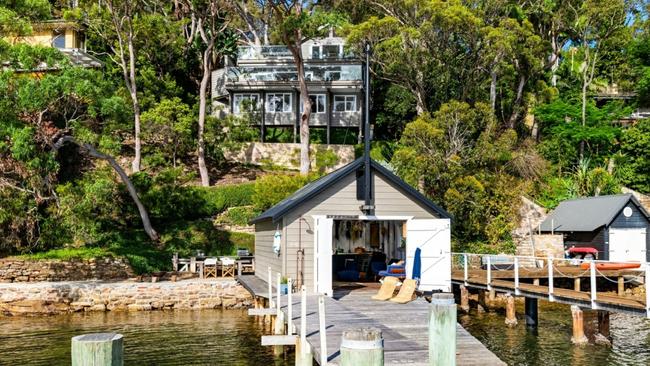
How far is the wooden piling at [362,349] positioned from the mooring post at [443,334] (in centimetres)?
223

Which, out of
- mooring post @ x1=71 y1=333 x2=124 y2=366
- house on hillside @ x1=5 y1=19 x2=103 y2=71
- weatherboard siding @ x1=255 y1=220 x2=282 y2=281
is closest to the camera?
mooring post @ x1=71 y1=333 x2=124 y2=366

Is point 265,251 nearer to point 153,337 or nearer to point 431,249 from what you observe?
point 153,337

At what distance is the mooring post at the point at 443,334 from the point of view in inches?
216

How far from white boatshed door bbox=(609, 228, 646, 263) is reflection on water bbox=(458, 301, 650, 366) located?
23.3 ft

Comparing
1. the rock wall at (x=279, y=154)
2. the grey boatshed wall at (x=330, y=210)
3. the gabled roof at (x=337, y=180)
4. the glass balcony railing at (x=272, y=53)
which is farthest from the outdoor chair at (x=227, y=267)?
the glass balcony railing at (x=272, y=53)

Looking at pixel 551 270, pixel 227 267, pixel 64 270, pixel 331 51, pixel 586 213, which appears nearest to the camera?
pixel 551 270

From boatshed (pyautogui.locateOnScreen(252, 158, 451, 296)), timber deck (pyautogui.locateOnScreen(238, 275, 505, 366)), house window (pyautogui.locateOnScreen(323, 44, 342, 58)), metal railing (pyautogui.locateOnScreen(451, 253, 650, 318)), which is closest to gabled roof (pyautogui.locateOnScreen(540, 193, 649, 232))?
metal railing (pyautogui.locateOnScreen(451, 253, 650, 318))

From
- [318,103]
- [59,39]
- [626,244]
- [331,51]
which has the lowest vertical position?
[626,244]

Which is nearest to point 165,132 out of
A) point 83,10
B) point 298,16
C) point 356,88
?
point 83,10

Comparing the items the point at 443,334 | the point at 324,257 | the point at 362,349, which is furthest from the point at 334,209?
the point at 362,349

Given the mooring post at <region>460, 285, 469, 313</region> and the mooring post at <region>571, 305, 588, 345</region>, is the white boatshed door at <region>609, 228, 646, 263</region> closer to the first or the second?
the mooring post at <region>460, 285, 469, 313</region>

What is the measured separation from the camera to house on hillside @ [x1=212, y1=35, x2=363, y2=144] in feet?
148

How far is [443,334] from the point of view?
5.52 metres

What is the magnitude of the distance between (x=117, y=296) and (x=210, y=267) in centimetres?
461
